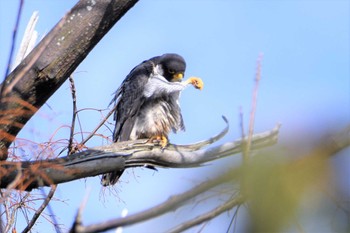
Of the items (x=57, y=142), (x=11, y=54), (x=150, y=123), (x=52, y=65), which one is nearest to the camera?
(x=11, y=54)

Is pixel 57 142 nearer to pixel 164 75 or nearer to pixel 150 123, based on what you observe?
pixel 150 123

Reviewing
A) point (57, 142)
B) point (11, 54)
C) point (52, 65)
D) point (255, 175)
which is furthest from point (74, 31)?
point (255, 175)

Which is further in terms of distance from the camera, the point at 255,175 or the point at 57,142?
the point at 57,142

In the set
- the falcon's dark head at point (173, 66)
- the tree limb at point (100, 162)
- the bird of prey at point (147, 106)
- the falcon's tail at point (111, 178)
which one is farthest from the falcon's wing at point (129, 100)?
the tree limb at point (100, 162)

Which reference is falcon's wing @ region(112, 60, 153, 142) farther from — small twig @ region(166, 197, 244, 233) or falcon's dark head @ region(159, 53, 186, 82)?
small twig @ region(166, 197, 244, 233)

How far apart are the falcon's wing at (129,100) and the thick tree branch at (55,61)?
1.71 meters

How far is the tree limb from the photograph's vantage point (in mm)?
3643

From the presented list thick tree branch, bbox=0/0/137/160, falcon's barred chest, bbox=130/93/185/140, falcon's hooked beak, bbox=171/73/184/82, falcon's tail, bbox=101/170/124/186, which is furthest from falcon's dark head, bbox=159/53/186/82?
thick tree branch, bbox=0/0/137/160

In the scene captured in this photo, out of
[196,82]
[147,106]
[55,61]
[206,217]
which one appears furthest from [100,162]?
[206,217]

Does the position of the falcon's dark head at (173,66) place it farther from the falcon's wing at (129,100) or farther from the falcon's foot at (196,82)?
the falcon's foot at (196,82)

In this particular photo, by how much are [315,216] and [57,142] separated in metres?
3.16

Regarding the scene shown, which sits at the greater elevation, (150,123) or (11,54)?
(150,123)

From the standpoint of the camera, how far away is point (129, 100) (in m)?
5.69

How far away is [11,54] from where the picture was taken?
200cm
